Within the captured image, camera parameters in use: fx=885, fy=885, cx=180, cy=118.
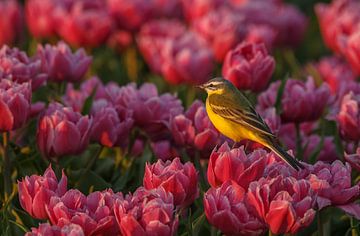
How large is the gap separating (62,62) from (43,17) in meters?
1.93

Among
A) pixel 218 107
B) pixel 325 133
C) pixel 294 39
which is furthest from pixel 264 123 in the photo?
pixel 294 39

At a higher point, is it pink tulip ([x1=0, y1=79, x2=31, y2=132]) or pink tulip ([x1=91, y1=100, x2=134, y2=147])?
pink tulip ([x1=0, y1=79, x2=31, y2=132])

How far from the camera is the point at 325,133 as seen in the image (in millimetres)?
3848

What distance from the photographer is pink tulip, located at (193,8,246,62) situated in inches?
201

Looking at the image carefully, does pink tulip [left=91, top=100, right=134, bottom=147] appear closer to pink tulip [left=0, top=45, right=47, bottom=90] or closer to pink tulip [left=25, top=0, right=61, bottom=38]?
pink tulip [left=0, top=45, right=47, bottom=90]

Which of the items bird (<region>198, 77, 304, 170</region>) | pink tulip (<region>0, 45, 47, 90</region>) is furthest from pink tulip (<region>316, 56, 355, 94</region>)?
pink tulip (<region>0, 45, 47, 90</region>)

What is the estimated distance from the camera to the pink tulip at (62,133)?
2.90m

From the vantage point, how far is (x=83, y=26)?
16.8ft

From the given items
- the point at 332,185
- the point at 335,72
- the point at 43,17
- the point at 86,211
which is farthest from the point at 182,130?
the point at 43,17

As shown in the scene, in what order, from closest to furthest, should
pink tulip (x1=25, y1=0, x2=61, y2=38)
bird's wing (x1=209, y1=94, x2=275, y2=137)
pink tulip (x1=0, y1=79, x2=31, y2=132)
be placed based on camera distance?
pink tulip (x1=0, y1=79, x2=31, y2=132) < bird's wing (x1=209, y1=94, x2=275, y2=137) < pink tulip (x1=25, y1=0, x2=61, y2=38)

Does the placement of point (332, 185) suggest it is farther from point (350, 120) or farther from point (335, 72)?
point (335, 72)

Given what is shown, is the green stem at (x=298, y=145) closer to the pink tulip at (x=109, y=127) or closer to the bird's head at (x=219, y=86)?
the bird's head at (x=219, y=86)

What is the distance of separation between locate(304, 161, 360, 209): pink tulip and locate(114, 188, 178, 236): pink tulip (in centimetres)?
42

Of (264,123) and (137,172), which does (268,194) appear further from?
(137,172)
